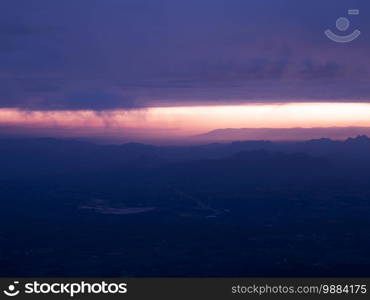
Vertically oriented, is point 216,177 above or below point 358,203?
above

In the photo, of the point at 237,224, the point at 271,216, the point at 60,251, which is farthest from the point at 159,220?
the point at 60,251

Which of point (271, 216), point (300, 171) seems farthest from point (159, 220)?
point (300, 171)

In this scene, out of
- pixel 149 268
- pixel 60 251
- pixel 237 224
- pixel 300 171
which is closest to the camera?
pixel 149 268

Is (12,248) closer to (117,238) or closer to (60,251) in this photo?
(60,251)

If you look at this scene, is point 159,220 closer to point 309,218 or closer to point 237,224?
point 237,224

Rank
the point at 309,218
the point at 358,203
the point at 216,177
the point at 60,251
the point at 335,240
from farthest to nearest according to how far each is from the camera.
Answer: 1. the point at 216,177
2. the point at 358,203
3. the point at 309,218
4. the point at 335,240
5. the point at 60,251

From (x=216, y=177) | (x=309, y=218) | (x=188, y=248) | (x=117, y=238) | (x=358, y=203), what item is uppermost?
(x=216, y=177)

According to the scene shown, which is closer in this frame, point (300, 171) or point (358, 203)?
point (358, 203)
